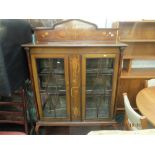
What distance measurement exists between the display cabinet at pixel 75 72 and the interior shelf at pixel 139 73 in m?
0.58

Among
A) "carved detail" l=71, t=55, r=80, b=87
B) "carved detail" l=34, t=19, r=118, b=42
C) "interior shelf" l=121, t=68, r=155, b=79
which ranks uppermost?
"carved detail" l=34, t=19, r=118, b=42

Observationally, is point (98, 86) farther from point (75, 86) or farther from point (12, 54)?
point (12, 54)

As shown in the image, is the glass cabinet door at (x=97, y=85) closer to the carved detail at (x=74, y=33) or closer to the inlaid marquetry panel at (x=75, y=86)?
the inlaid marquetry panel at (x=75, y=86)

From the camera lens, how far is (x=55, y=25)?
5.45 ft

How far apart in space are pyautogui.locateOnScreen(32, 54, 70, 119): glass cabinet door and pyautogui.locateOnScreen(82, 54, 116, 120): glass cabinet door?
216 millimetres

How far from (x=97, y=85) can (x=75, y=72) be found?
0.33 meters

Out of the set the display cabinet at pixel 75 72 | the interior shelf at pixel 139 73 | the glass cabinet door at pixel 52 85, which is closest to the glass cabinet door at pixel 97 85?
the display cabinet at pixel 75 72

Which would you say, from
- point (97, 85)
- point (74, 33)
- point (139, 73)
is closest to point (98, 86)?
point (97, 85)

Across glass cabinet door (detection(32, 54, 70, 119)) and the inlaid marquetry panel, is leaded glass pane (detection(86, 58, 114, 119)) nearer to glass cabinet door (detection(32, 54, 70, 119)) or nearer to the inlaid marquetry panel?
the inlaid marquetry panel

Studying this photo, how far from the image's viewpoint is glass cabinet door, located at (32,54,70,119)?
5.27 ft

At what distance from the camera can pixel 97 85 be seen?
1778 millimetres

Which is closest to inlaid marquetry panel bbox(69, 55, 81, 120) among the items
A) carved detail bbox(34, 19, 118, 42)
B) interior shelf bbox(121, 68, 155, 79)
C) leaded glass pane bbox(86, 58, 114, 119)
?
leaded glass pane bbox(86, 58, 114, 119)

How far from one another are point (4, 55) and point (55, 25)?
68 centimetres
